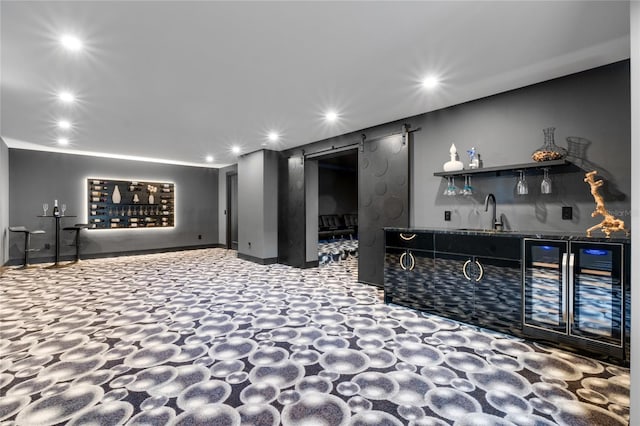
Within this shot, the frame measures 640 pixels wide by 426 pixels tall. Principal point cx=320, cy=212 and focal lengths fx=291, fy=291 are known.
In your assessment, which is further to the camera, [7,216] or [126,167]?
[126,167]

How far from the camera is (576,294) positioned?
2.53 metres

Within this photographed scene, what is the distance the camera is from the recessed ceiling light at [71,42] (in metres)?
2.46

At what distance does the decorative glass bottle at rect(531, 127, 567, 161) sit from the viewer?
3.00 meters

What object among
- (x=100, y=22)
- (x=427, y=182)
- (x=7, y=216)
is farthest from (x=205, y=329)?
(x=7, y=216)

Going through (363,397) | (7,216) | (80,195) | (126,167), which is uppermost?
(126,167)

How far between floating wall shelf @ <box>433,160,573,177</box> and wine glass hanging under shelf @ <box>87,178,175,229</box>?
25.8 feet

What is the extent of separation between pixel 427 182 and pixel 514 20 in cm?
227

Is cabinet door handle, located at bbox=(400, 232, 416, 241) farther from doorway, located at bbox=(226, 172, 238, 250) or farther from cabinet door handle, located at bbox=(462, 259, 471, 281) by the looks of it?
doorway, located at bbox=(226, 172, 238, 250)

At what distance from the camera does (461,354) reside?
2518 mm

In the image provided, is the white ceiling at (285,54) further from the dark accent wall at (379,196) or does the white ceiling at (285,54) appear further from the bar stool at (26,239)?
the bar stool at (26,239)

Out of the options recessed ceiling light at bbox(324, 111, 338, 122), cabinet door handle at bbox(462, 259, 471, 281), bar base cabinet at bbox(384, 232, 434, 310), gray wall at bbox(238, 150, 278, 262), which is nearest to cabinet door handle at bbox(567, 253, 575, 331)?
cabinet door handle at bbox(462, 259, 471, 281)

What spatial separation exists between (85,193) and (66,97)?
4869 mm

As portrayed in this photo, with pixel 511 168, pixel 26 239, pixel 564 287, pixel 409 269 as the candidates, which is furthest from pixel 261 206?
pixel 564 287

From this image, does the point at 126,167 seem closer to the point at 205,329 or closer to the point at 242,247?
the point at 242,247
